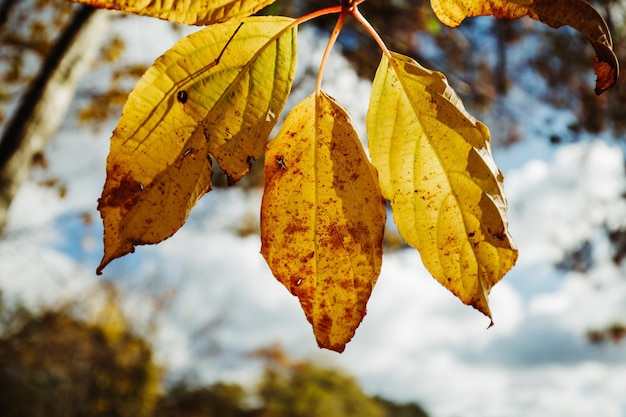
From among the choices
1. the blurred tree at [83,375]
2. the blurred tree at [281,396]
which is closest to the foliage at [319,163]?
the blurred tree at [83,375]

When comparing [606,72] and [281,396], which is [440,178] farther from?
[281,396]

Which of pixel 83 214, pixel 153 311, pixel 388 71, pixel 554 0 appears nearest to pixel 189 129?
pixel 388 71

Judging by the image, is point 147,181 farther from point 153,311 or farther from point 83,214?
point 153,311

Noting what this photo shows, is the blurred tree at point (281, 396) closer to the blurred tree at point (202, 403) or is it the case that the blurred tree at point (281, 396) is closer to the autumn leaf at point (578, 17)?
the blurred tree at point (202, 403)

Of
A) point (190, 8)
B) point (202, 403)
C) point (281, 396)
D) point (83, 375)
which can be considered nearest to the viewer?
point (190, 8)

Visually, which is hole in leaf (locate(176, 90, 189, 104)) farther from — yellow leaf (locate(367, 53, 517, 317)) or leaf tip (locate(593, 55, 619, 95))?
leaf tip (locate(593, 55, 619, 95))

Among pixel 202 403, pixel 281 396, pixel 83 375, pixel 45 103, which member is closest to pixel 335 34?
pixel 45 103

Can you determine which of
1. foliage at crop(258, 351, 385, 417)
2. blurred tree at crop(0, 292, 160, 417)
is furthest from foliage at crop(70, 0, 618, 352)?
foliage at crop(258, 351, 385, 417)
